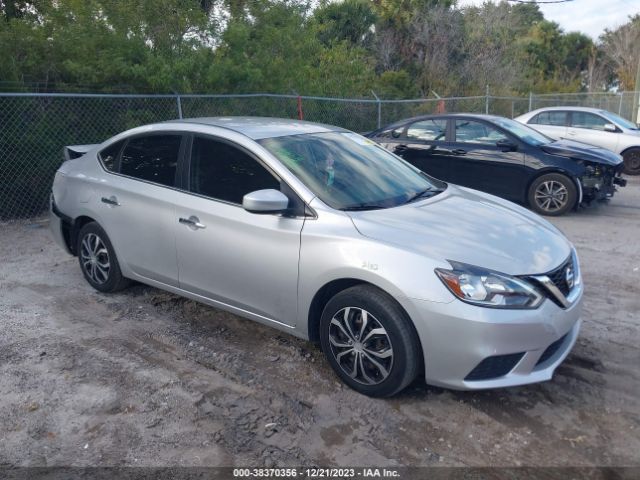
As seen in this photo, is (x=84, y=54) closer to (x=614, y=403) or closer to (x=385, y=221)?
(x=385, y=221)

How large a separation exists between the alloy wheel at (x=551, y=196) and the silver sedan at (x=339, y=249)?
4.45 metres

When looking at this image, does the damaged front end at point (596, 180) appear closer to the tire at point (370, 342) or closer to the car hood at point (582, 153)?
the car hood at point (582, 153)

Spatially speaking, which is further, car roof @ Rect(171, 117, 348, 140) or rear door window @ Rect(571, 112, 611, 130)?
rear door window @ Rect(571, 112, 611, 130)

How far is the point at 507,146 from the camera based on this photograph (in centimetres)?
895

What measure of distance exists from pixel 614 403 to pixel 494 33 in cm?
2406

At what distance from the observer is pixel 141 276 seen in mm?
4973

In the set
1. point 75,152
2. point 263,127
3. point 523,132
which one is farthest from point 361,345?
point 523,132

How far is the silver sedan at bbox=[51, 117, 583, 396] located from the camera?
3363 mm

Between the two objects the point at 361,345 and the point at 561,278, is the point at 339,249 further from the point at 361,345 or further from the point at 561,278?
the point at 561,278

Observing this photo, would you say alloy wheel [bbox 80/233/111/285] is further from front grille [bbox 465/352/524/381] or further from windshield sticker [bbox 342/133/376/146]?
front grille [bbox 465/352/524/381]

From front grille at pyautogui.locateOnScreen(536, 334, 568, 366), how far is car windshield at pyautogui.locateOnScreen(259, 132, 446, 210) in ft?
4.48

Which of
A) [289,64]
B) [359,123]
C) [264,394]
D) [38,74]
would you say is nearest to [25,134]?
[38,74]

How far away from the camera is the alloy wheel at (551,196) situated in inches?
344

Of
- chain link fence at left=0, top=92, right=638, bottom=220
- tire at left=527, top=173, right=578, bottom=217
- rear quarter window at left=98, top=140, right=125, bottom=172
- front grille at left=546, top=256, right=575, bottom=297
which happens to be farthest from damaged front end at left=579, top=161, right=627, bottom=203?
rear quarter window at left=98, top=140, right=125, bottom=172
